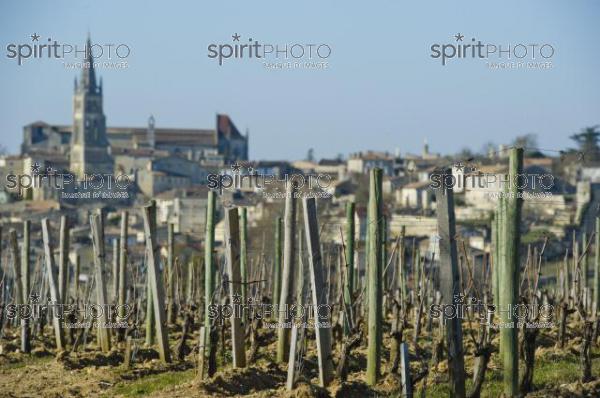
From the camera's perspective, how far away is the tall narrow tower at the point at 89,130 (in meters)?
136

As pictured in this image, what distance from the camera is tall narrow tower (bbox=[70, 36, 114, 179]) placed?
136 meters

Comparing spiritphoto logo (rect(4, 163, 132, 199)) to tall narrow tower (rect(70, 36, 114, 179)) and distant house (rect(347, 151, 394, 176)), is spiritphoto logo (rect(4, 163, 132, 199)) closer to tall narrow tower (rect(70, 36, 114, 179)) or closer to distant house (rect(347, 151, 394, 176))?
distant house (rect(347, 151, 394, 176))

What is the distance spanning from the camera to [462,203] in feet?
256

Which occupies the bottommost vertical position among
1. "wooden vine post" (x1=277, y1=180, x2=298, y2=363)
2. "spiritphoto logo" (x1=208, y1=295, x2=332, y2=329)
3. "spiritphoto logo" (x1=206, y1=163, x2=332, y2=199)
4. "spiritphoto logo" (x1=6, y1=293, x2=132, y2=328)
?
"spiritphoto logo" (x1=6, y1=293, x2=132, y2=328)

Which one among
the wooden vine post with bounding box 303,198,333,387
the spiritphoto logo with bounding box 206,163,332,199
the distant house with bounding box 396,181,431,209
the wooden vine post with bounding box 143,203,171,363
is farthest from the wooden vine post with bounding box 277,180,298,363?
the distant house with bounding box 396,181,431,209

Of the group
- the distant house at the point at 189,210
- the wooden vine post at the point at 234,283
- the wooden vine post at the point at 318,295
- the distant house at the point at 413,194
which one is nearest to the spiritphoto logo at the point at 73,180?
the wooden vine post at the point at 234,283

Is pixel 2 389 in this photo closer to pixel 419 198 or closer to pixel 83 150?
pixel 419 198

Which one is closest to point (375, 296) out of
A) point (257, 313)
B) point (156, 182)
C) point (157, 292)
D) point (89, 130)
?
point (157, 292)

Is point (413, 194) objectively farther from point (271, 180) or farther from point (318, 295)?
point (318, 295)

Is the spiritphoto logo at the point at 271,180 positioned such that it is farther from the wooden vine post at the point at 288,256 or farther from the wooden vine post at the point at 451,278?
the wooden vine post at the point at 451,278

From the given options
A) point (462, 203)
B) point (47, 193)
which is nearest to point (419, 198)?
point (462, 203)

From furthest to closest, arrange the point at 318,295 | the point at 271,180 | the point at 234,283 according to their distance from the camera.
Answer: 1. the point at 271,180
2. the point at 234,283
3. the point at 318,295

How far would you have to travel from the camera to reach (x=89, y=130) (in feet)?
477

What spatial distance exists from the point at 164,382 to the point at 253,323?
6.81ft
